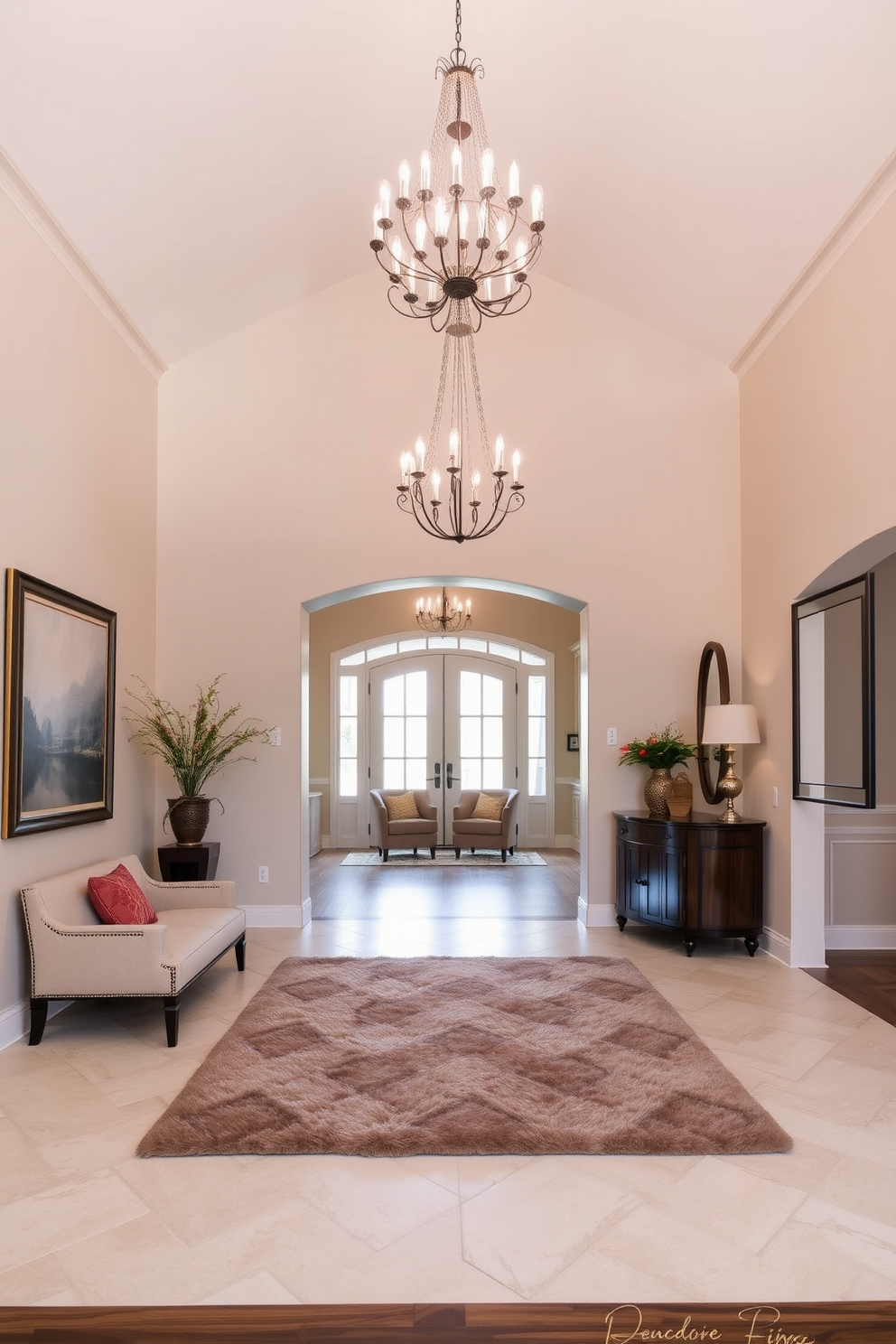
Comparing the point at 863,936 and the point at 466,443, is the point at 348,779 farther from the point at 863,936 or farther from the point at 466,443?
the point at 863,936

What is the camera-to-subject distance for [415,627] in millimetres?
11016

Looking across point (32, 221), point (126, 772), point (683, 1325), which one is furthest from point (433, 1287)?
point (32, 221)

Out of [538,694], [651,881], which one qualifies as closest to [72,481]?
[651,881]

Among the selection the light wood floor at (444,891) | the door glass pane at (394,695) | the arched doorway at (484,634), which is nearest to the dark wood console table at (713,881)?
the light wood floor at (444,891)

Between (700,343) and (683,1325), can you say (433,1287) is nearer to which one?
(683,1325)

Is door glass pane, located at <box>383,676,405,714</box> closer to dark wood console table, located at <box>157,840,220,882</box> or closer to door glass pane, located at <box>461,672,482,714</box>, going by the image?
door glass pane, located at <box>461,672,482,714</box>

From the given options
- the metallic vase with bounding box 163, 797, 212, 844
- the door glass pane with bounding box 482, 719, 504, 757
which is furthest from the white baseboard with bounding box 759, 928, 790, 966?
the door glass pane with bounding box 482, 719, 504, 757

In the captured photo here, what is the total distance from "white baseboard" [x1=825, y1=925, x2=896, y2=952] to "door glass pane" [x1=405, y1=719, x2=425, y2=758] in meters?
6.07

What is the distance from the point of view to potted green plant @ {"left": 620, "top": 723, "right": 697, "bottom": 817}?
5.89m

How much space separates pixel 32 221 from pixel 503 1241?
4.67 metres

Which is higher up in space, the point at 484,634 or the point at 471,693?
the point at 484,634

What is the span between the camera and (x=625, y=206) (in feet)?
17.2

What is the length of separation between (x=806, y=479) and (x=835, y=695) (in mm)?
1245

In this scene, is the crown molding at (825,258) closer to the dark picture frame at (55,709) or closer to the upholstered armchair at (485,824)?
the dark picture frame at (55,709)
